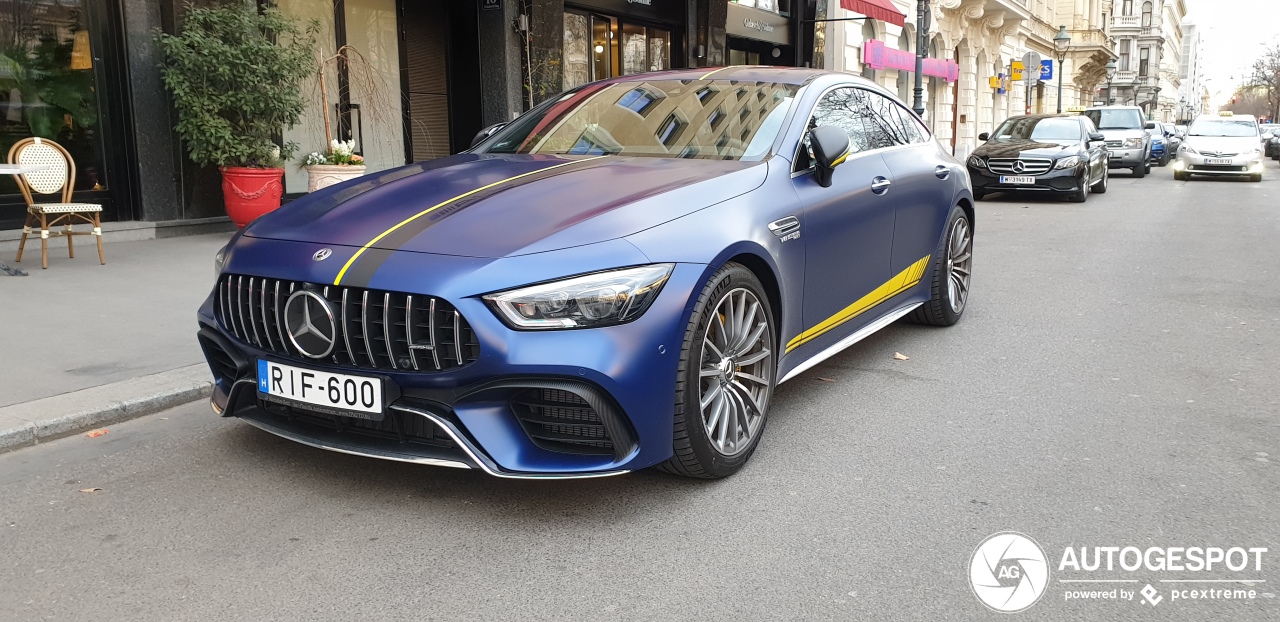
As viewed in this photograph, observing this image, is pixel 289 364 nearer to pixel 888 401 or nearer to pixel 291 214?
pixel 291 214

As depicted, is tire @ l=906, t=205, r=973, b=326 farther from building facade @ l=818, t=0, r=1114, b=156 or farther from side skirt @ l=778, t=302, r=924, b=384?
building facade @ l=818, t=0, r=1114, b=156

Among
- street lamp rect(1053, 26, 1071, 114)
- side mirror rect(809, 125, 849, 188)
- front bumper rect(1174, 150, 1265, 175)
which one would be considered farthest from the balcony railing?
side mirror rect(809, 125, 849, 188)

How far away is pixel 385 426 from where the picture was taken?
121 inches

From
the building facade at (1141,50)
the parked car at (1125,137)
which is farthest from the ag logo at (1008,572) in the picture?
the building facade at (1141,50)

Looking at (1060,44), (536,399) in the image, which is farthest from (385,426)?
(1060,44)

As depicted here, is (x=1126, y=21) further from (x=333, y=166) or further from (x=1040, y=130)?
(x=333, y=166)

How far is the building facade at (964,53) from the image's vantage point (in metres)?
25.2

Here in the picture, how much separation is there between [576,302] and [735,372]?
844 millimetres

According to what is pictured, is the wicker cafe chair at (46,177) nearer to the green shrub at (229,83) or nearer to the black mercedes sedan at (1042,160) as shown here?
the green shrub at (229,83)

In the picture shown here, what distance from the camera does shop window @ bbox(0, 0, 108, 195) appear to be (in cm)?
899

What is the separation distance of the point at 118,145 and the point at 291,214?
278 inches

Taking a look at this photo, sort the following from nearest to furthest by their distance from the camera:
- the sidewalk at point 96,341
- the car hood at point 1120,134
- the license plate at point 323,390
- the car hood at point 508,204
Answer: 1. the license plate at point 323,390
2. the car hood at point 508,204
3. the sidewalk at point 96,341
4. the car hood at point 1120,134

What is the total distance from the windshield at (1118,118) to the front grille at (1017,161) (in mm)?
10330

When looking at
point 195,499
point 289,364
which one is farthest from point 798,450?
point 195,499
